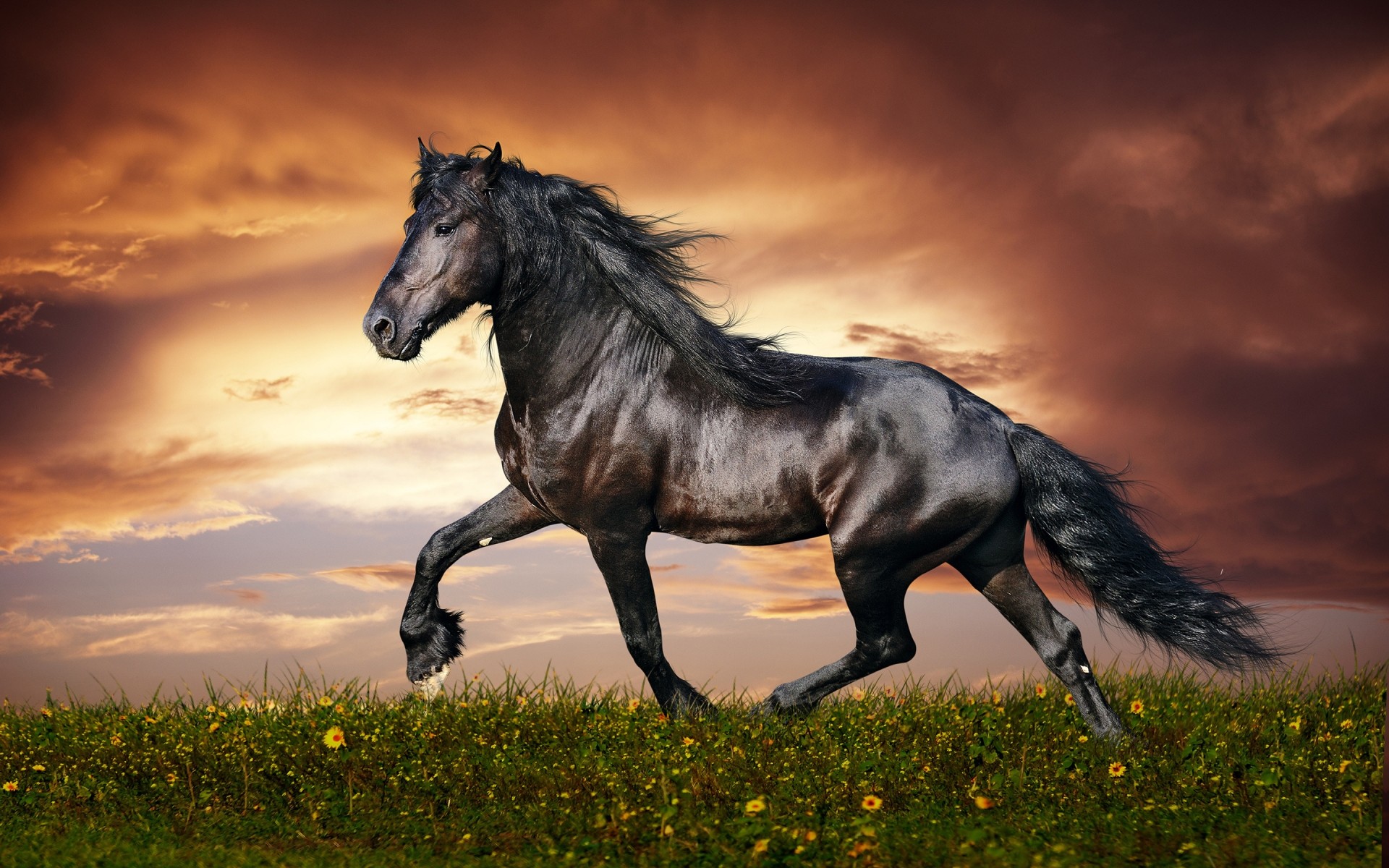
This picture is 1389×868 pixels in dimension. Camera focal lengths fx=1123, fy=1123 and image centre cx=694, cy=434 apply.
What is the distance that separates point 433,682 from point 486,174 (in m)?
3.04

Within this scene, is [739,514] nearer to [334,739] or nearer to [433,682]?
[433,682]

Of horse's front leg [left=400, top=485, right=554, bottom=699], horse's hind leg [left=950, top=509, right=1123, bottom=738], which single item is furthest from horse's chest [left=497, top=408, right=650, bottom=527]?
horse's hind leg [left=950, top=509, right=1123, bottom=738]

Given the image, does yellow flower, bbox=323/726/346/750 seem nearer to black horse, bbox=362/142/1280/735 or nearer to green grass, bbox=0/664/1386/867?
green grass, bbox=0/664/1386/867

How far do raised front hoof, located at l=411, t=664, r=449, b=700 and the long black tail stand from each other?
3.59 m

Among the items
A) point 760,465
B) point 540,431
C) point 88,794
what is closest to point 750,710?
point 760,465

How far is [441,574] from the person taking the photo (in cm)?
679

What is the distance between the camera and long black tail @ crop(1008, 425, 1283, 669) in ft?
20.6

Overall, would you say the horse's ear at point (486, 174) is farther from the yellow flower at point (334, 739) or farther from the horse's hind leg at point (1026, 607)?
the horse's hind leg at point (1026, 607)

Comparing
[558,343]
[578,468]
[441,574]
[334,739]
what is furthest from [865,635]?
[334,739]

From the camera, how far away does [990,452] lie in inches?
243

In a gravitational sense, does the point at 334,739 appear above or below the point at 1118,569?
below

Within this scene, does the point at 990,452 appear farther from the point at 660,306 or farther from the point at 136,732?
the point at 136,732

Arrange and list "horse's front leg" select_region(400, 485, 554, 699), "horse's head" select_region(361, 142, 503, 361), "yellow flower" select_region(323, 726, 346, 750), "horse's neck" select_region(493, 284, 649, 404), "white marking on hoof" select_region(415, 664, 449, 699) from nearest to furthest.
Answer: "yellow flower" select_region(323, 726, 346, 750) → "horse's head" select_region(361, 142, 503, 361) → "horse's neck" select_region(493, 284, 649, 404) → "horse's front leg" select_region(400, 485, 554, 699) → "white marking on hoof" select_region(415, 664, 449, 699)

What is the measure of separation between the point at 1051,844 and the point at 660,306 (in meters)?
3.31
